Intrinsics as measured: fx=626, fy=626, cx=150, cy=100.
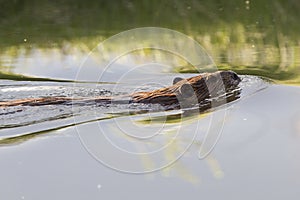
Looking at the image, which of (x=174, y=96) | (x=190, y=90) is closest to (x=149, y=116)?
(x=174, y=96)

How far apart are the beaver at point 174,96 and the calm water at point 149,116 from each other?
63mm

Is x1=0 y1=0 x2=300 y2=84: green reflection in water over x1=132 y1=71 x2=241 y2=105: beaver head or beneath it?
over

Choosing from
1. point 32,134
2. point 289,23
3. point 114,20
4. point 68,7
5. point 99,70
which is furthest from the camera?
point 68,7

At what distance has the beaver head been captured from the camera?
479 centimetres

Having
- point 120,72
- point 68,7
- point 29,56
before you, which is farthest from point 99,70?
point 68,7

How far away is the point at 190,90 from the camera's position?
482 cm

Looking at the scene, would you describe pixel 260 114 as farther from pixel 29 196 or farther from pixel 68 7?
pixel 68 7

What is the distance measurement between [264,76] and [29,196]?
299 cm

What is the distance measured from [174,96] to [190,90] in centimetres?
13

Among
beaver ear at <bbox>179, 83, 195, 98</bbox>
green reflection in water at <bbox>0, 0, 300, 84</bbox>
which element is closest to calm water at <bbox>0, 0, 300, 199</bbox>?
green reflection in water at <bbox>0, 0, 300, 84</bbox>

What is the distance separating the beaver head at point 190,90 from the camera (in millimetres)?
4789

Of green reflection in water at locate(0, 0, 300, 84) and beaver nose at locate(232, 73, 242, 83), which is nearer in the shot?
beaver nose at locate(232, 73, 242, 83)

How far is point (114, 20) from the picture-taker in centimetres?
824

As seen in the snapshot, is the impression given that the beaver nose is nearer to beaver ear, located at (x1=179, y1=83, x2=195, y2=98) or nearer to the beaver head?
the beaver head
